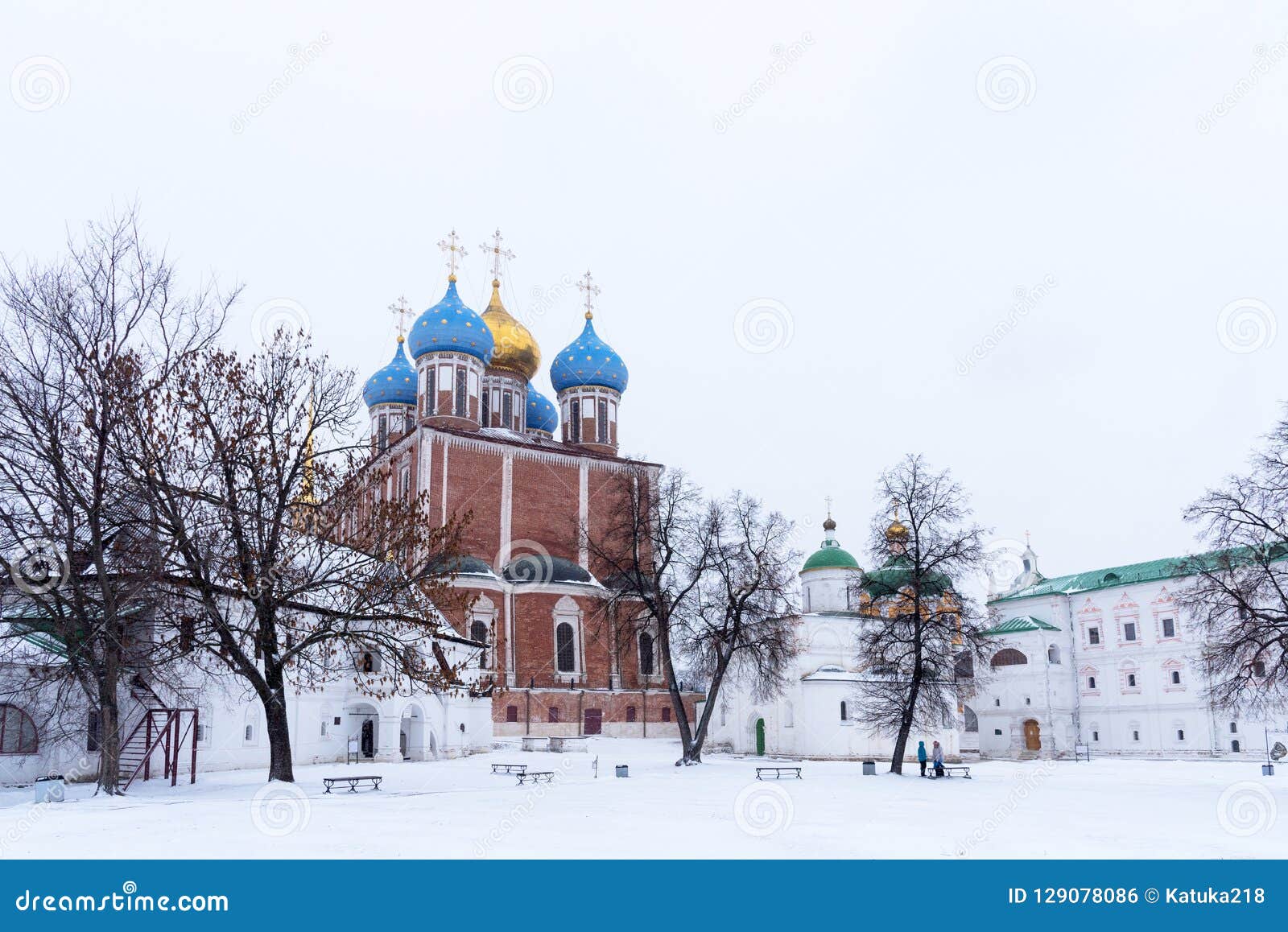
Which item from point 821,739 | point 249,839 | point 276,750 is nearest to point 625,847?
point 249,839

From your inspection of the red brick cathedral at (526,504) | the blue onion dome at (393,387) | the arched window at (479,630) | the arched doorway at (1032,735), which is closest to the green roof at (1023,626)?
the arched doorway at (1032,735)

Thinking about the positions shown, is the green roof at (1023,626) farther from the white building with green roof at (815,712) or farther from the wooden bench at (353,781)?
the wooden bench at (353,781)

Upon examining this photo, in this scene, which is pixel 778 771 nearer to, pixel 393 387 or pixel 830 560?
pixel 830 560

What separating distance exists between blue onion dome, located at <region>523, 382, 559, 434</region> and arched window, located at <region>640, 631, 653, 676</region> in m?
15.8

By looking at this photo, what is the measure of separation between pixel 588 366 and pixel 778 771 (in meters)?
34.6

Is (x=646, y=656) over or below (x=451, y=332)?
below

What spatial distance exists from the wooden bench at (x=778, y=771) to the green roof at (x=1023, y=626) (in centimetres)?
2984

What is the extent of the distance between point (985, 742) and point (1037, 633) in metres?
6.43

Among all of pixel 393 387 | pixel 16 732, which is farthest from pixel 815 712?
pixel 393 387

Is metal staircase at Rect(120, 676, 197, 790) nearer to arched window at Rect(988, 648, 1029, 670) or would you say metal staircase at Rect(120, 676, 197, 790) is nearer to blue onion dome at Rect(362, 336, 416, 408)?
blue onion dome at Rect(362, 336, 416, 408)

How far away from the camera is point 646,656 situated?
50625 millimetres

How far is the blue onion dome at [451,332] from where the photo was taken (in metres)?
53.3

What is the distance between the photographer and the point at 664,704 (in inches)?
1961

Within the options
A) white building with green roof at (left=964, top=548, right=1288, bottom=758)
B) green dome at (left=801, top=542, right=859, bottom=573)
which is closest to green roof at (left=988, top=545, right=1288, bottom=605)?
white building with green roof at (left=964, top=548, right=1288, bottom=758)
